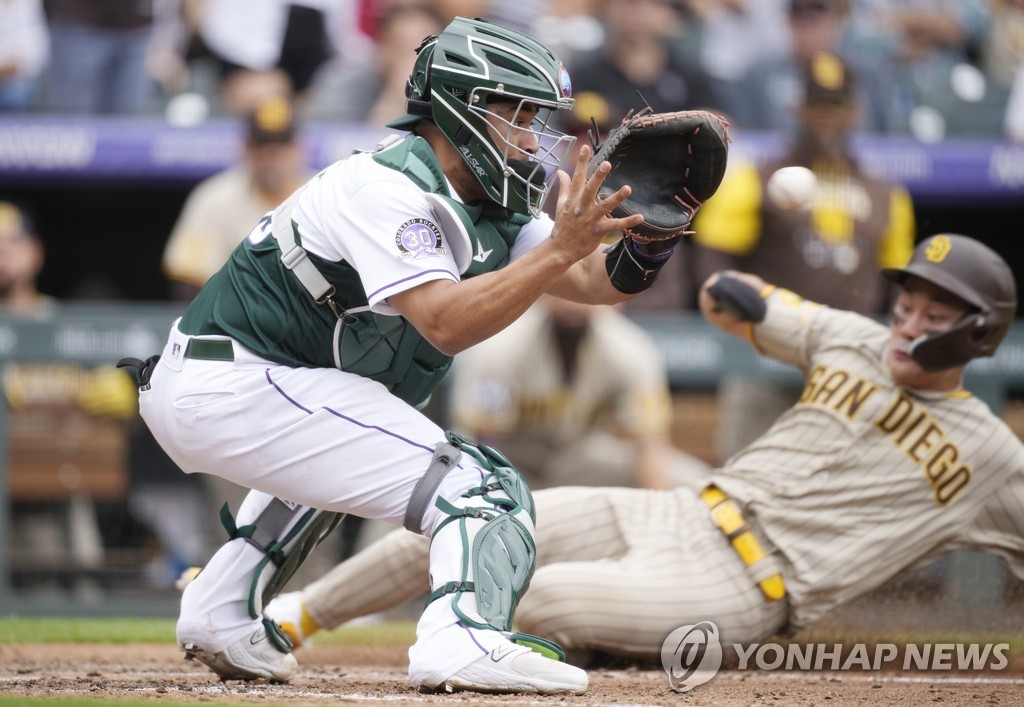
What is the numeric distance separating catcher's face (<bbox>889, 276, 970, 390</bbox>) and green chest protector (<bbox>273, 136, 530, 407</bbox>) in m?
1.28

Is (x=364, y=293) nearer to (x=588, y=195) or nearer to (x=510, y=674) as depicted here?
(x=588, y=195)

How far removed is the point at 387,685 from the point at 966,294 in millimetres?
1964

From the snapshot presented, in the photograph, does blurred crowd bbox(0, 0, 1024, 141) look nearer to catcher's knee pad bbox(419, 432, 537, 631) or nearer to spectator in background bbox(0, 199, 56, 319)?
spectator in background bbox(0, 199, 56, 319)

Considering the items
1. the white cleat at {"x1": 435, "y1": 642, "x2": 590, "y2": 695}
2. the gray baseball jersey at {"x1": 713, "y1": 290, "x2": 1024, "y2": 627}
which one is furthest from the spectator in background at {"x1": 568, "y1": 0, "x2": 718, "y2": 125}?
the white cleat at {"x1": 435, "y1": 642, "x2": 590, "y2": 695}

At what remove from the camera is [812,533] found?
4094 millimetres

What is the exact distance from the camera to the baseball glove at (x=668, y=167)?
10.7ft

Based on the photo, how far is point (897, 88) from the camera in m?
8.04

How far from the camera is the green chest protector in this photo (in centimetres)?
329

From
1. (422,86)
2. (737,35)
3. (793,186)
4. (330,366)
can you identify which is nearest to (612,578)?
(330,366)

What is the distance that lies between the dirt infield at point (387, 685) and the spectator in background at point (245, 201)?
7.83ft

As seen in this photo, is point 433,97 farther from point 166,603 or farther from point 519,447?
point 166,603

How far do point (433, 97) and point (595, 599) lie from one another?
1.51 m

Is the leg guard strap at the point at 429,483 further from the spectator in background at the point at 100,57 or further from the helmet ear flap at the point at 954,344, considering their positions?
the spectator in background at the point at 100,57

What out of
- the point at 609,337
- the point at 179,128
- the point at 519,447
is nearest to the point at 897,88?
the point at 609,337
